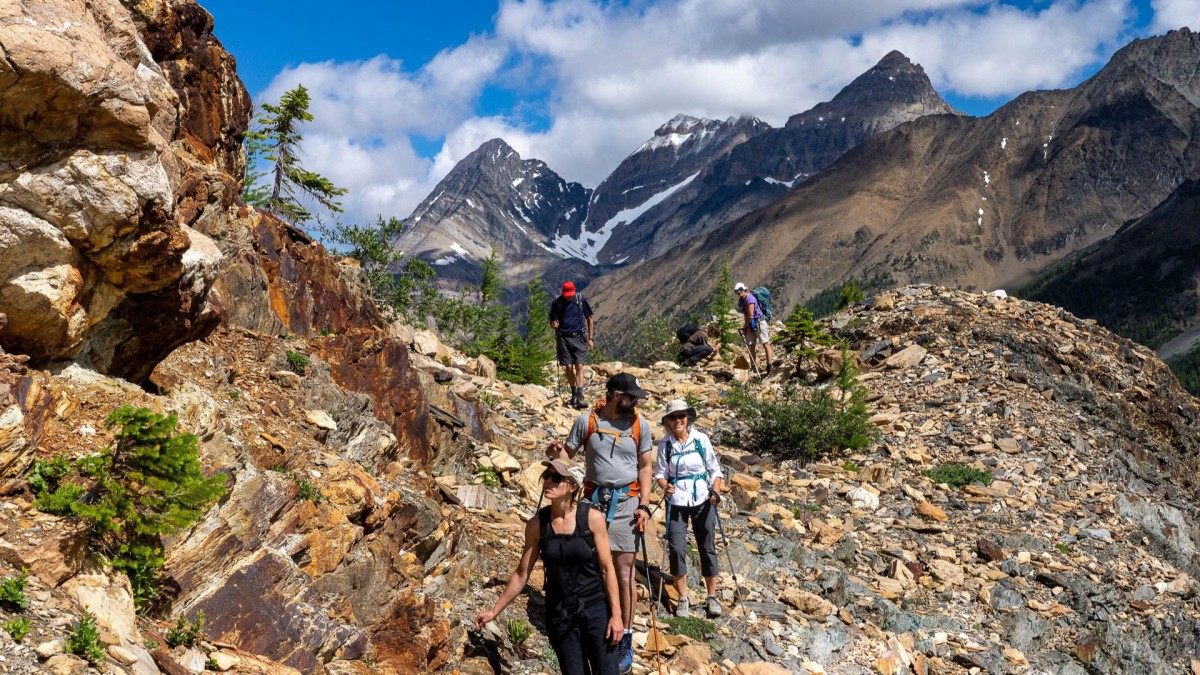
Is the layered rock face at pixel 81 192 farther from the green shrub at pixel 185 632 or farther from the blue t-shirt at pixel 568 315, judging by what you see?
the blue t-shirt at pixel 568 315

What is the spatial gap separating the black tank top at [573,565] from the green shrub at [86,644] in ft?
8.98

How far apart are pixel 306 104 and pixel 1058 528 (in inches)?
875

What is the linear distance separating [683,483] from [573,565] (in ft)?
11.2

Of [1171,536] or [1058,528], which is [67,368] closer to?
[1058,528]

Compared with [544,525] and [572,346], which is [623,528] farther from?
[572,346]

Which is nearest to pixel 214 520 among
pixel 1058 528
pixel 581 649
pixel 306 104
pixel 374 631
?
pixel 374 631

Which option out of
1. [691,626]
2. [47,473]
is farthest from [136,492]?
[691,626]

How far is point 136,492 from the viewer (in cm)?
491

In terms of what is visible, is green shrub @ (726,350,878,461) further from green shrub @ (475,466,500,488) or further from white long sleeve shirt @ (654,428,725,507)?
white long sleeve shirt @ (654,428,725,507)

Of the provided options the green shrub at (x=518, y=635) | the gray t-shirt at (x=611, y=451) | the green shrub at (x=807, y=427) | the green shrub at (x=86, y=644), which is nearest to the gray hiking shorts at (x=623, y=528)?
the gray t-shirt at (x=611, y=451)

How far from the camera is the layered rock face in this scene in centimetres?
507

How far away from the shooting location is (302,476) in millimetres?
6949

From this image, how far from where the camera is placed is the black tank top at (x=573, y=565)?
555 centimetres

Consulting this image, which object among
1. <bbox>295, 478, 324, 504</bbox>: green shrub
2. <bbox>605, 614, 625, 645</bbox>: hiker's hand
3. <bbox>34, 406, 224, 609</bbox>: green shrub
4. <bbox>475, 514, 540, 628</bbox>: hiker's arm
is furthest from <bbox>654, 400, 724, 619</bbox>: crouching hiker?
<bbox>34, 406, 224, 609</bbox>: green shrub
